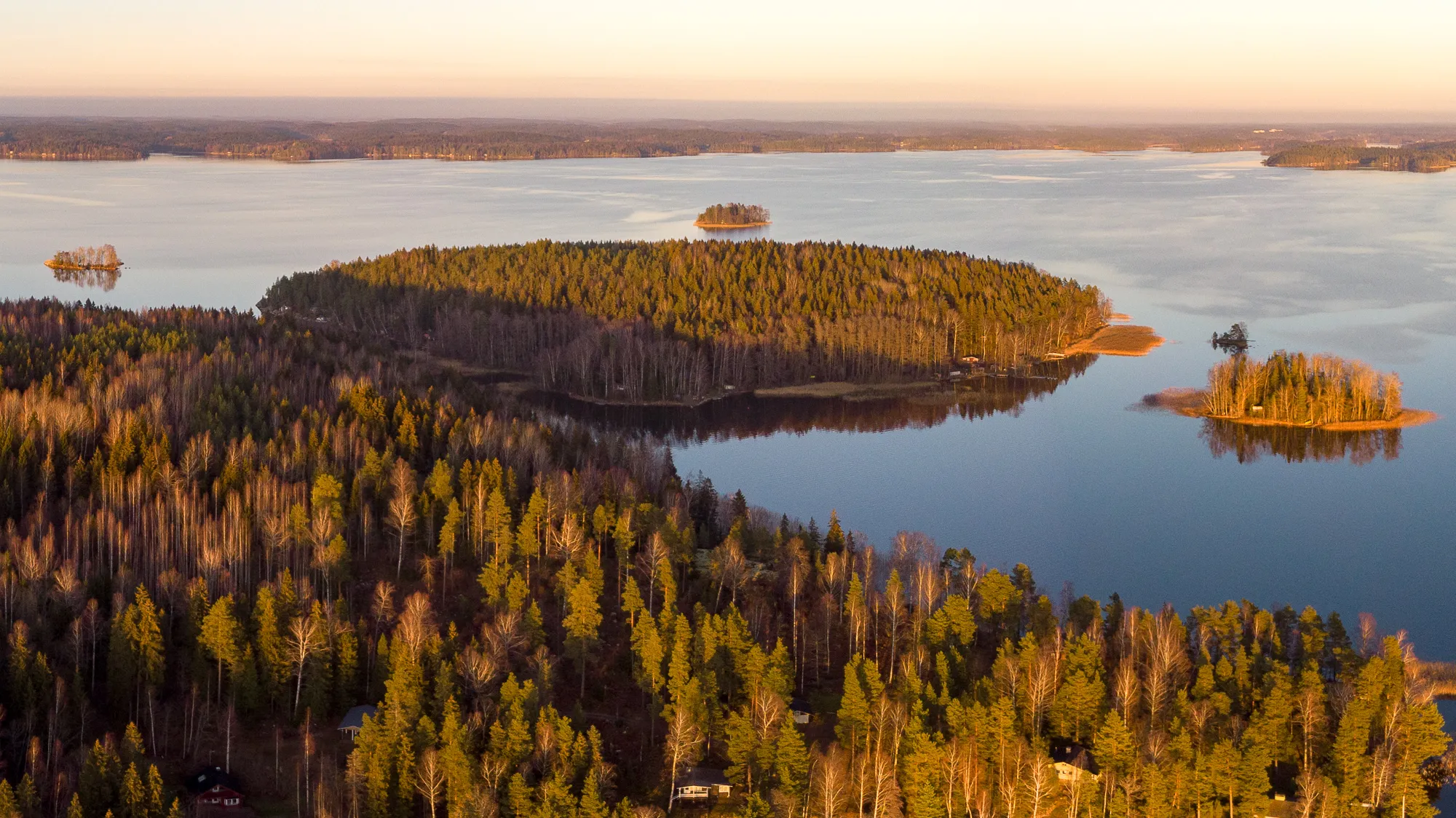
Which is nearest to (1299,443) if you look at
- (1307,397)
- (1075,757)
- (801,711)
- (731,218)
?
(1307,397)

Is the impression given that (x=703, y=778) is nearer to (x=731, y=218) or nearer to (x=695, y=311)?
(x=695, y=311)

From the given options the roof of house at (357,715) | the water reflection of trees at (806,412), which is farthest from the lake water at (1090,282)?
the roof of house at (357,715)

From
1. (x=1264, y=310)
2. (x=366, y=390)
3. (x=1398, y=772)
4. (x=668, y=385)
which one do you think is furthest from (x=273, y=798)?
(x=1264, y=310)

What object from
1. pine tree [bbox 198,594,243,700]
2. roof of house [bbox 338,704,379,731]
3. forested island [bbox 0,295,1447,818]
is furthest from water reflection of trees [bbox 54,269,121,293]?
roof of house [bbox 338,704,379,731]

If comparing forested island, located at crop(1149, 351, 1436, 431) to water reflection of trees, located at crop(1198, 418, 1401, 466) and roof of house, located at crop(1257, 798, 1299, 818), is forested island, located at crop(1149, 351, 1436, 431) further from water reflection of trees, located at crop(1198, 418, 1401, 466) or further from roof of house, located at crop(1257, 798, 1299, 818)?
roof of house, located at crop(1257, 798, 1299, 818)

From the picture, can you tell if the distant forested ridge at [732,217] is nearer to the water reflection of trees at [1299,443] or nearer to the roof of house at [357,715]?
the water reflection of trees at [1299,443]
